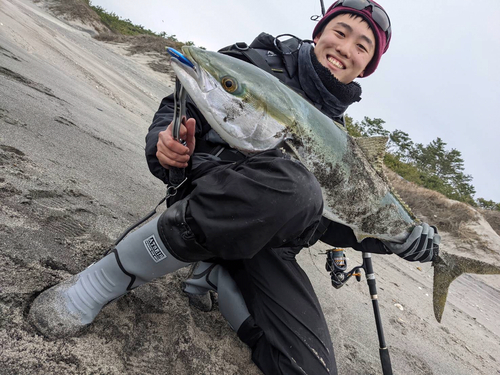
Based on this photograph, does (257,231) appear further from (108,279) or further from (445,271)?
(445,271)

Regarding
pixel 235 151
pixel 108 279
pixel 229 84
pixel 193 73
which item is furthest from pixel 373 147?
pixel 108 279

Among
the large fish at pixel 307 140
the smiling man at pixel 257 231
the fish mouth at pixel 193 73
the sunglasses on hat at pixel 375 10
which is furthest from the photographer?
the sunglasses on hat at pixel 375 10

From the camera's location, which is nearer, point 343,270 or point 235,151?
point 235,151

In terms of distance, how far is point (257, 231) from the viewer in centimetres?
120

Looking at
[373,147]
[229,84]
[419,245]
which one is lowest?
[419,245]

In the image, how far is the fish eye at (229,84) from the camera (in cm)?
158

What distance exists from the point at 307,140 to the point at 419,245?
1.18 m

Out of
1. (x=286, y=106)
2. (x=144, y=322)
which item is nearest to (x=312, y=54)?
(x=286, y=106)

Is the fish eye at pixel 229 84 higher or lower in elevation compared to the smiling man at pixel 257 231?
higher

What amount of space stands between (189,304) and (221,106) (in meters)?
1.11

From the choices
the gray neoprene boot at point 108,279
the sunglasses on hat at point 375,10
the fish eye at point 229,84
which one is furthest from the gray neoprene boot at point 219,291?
the sunglasses on hat at point 375,10

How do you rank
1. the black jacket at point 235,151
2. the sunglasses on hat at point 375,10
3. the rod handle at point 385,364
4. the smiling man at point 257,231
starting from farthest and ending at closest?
the sunglasses on hat at point 375,10 → the rod handle at point 385,364 → the black jacket at point 235,151 → the smiling man at point 257,231

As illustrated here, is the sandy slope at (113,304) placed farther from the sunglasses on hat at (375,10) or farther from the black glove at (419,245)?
the sunglasses on hat at (375,10)

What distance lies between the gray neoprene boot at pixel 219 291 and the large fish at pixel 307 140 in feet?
2.40
